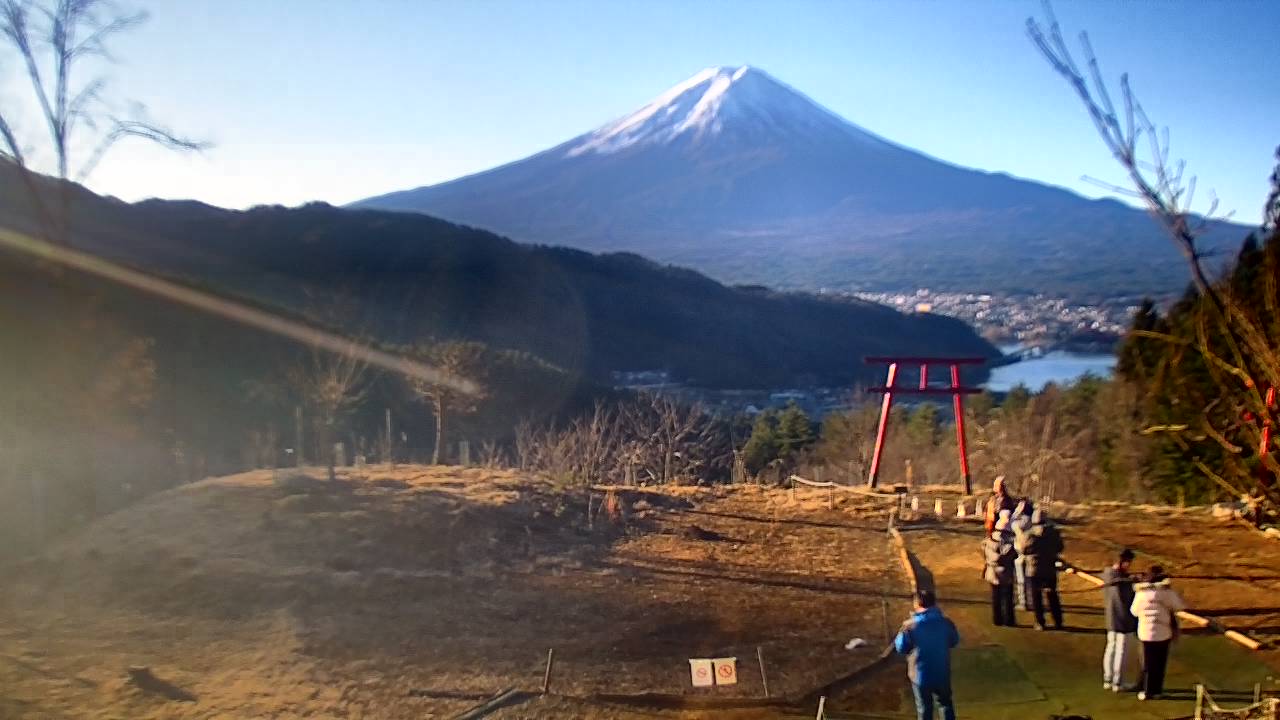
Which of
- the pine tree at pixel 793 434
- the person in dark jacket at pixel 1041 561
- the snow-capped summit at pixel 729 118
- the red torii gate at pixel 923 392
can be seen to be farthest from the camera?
the snow-capped summit at pixel 729 118

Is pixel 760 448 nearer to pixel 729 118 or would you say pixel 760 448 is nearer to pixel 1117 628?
pixel 1117 628

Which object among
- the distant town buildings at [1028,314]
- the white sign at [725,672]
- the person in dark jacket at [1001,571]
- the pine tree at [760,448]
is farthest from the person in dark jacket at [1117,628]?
the distant town buildings at [1028,314]

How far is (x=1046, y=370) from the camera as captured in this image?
3988 centimetres

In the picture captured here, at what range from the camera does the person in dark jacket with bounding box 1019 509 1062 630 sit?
311 inches

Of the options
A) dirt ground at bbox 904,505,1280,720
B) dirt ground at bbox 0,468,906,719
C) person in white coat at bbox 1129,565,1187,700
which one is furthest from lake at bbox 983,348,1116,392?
person in white coat at bbox 1129,565,1187,700

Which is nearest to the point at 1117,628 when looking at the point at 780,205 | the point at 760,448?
the point at 760,448

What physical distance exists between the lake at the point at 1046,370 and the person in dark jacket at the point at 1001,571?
27.2 m

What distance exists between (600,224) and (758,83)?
2906cm

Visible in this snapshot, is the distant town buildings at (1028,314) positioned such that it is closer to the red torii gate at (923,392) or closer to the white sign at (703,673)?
the red torii gate at (923,392)

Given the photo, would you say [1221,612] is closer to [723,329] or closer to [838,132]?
[723,329]

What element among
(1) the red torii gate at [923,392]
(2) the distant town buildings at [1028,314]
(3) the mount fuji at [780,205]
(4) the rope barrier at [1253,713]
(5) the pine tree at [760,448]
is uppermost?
(3) the mount fuji at [780,205]

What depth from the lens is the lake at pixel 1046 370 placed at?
35656mm

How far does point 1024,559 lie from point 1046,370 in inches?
1344

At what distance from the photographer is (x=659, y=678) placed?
6910mm
